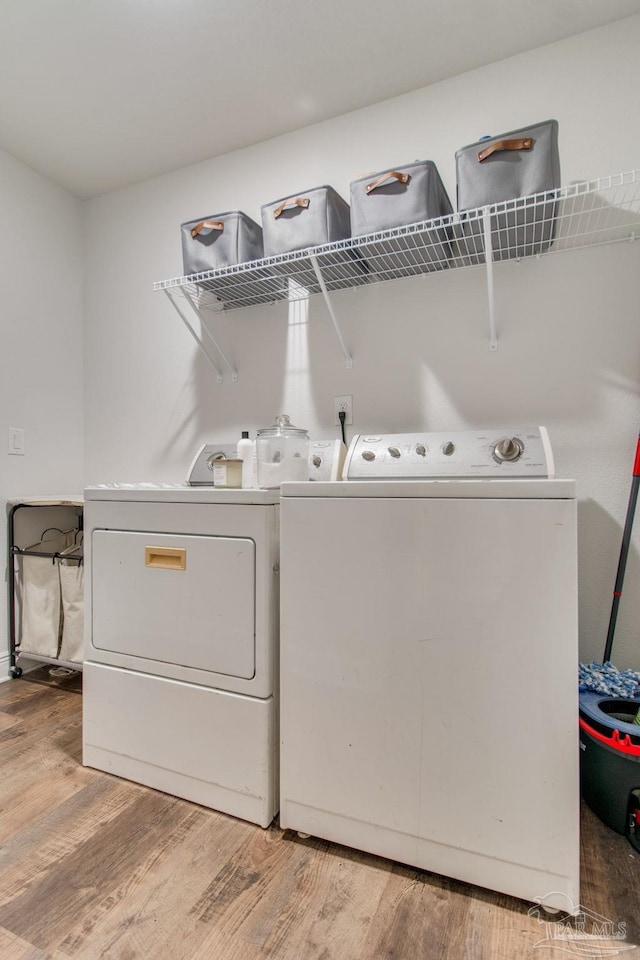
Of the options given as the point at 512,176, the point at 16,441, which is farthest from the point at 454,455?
the point at 16,441

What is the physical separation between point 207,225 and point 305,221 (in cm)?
44

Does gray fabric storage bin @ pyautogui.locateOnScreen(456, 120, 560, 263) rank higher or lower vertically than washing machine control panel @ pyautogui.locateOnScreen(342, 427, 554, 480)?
higher

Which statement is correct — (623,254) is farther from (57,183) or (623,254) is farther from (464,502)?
(57,183)

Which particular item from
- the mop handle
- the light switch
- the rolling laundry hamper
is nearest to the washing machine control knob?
the mop handle

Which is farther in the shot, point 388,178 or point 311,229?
point 311,229

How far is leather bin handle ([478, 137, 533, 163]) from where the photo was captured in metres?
1.35

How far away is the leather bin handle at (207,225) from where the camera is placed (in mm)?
1836

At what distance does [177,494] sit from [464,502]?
0.79 meters

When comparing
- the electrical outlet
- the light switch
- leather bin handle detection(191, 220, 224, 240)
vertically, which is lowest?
the light switch

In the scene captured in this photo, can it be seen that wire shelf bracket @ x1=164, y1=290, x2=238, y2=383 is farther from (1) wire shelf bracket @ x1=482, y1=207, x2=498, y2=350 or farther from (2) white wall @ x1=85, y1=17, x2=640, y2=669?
(1) wire shelf bracket @ x1=482, y1=207, x2=498, y2=350

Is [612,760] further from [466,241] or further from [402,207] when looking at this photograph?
[402,207]

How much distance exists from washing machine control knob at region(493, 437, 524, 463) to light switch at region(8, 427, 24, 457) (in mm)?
2131

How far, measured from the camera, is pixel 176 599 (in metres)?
1.37

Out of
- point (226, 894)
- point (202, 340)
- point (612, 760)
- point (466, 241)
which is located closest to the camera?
point (226, 894)
